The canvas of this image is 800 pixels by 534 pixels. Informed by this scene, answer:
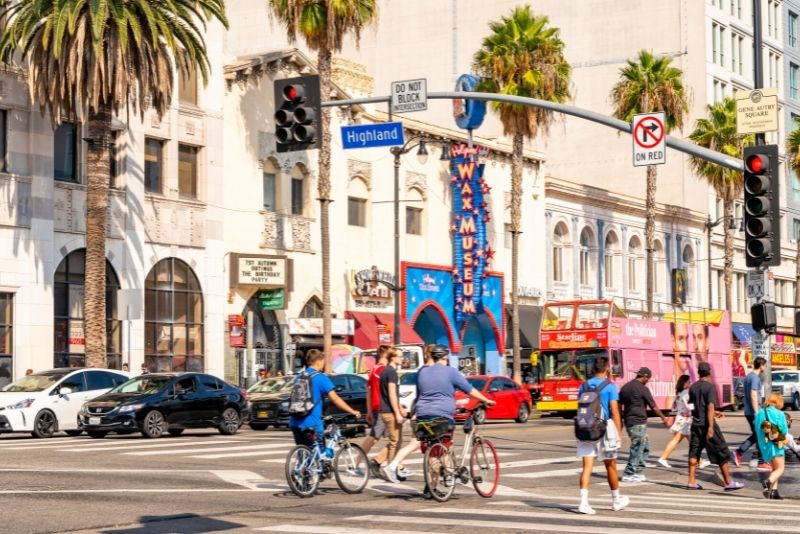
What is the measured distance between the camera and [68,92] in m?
38.2

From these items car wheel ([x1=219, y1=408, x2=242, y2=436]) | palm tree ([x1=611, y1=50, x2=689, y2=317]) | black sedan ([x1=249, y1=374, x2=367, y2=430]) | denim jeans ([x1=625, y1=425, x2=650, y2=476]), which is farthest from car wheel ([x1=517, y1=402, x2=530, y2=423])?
denim jeans ([x1=625, y1=425, x2=650, y2=476])

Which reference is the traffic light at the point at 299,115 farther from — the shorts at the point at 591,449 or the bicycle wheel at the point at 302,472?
the shorts at the point at 591,449

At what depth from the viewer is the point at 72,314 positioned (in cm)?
4191

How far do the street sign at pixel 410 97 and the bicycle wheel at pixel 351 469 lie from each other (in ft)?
23.7

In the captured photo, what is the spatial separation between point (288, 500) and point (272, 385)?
19232 mm

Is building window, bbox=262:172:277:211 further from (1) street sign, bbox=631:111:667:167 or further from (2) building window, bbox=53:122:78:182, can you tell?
(1) street sign, bbox=631:111:667:167

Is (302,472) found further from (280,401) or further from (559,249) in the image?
(559,249)

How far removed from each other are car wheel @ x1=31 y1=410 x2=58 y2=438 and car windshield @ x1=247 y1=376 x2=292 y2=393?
590cm

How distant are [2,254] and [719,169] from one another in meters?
35.1

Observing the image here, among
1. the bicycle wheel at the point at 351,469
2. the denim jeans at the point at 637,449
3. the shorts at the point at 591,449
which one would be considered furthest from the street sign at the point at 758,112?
the bicycle wheel at the point at 351,469

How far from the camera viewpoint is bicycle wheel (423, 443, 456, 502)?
17203 mm

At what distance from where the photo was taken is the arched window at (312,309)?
50162 millimetres

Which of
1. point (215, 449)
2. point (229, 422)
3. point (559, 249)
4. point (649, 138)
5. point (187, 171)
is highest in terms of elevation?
point (187, 171)

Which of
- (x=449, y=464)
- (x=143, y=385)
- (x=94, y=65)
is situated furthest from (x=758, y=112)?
(x=94, y=65)
